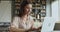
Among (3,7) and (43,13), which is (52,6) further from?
(3,7)

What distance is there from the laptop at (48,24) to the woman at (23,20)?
13cm

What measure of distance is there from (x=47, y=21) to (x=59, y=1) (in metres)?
0.25

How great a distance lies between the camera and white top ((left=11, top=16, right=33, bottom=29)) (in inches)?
40.1

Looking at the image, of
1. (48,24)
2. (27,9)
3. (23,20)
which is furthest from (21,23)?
(48,24)

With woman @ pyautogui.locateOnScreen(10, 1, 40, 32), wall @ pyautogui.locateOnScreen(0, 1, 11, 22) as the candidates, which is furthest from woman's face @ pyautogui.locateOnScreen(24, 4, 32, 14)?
wall @ pyautogui.locateOnScreen(0, 1, 11, 22)

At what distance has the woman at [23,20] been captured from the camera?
1.01m

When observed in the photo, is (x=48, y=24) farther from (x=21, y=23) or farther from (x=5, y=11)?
(x=5, y=11)

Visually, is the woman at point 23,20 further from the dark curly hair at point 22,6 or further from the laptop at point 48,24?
the laptop at point 48,24

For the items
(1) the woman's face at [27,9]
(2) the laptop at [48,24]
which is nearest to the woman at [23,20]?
(1) the woman's face at [27,9]

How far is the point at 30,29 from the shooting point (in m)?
1.03

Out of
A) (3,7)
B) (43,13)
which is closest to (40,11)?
(43,13)

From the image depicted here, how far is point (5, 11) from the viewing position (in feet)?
3.34

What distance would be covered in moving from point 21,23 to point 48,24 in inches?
11.1

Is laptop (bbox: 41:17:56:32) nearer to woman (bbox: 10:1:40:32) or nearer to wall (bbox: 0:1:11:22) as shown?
woman (bbox: 10:1:40:32)
